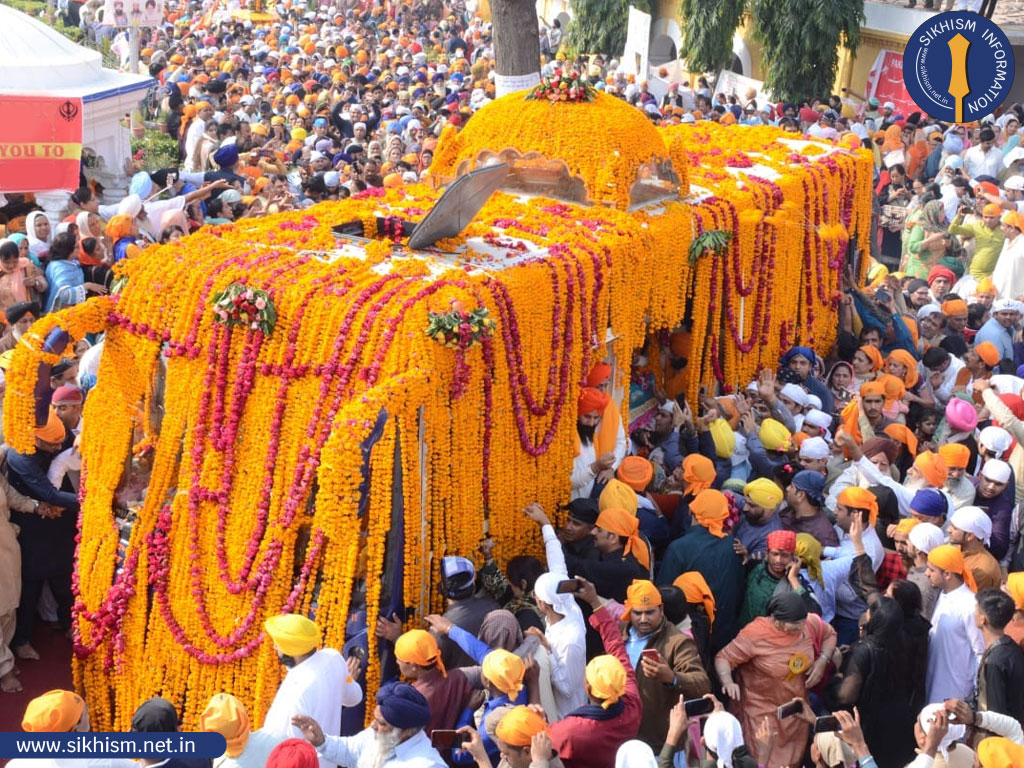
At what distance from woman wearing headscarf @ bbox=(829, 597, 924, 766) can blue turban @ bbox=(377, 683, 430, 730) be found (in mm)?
2438

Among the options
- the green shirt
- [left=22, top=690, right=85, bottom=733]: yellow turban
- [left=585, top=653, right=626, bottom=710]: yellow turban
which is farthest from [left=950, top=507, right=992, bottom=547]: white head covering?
the green shirt

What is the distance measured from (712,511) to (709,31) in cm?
1788

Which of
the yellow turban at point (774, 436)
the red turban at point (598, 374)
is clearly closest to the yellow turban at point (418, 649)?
the red turban at point (598, 374)

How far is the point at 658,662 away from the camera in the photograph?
590 centimetres

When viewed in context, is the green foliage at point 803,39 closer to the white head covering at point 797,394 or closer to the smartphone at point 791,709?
the white head covering at point 797,394

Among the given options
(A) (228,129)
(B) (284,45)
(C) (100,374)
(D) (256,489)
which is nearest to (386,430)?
(D) (256,489)

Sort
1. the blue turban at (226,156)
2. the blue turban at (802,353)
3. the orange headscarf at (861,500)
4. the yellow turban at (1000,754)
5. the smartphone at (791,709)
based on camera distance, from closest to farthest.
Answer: the yellow turban at (1000,754)
the smartphone at (791,709)
the orange headscarf at (861,500)
the blue turban at (802,353)
the blue turban at (226,156)

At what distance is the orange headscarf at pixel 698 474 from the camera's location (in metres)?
7.72

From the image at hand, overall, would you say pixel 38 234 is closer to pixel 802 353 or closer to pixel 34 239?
pixel 34 239

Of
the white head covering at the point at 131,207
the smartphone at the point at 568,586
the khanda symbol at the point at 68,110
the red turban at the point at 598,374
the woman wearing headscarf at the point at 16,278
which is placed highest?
the khanda symbol at the point at 68,110

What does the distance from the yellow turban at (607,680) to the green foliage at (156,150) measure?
39.9ft

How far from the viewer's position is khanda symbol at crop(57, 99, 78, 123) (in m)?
9.72

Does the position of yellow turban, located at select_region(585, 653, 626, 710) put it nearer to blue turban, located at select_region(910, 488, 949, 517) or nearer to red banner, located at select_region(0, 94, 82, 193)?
blue turban, located at select_region(910, 488, 949, 517)

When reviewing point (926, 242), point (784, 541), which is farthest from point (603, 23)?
point (784, 541)
